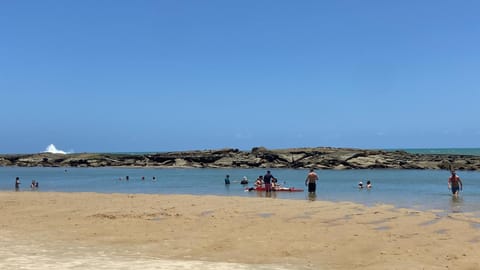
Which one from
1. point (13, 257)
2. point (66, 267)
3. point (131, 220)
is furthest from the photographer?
point (131, 220)

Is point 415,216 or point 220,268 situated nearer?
point 220,268

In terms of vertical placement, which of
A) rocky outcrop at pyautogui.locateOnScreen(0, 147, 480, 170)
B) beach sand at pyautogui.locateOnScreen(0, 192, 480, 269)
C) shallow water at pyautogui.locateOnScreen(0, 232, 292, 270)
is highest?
rocky outcrop at pyautogui.locateOnScreen(0, 147, 480, 170)

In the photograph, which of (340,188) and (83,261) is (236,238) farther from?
(340,188)

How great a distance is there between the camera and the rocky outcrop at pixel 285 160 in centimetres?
7456

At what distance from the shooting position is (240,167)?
8369cm

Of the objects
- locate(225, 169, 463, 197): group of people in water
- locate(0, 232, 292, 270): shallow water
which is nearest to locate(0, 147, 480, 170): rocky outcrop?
locate(225, 169, 463, 197): group of people in water

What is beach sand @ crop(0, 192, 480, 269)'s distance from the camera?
34.4 ft

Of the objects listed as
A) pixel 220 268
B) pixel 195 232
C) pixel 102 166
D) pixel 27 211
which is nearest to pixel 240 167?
pixel 102 166

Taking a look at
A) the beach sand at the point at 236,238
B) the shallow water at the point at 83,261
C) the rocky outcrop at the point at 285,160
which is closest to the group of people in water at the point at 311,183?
the beach sand at the point at 236,238

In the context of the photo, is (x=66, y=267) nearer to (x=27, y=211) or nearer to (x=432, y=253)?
(x=432, y=253)

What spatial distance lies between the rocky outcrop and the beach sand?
2164 inches

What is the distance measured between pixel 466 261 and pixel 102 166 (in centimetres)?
9407

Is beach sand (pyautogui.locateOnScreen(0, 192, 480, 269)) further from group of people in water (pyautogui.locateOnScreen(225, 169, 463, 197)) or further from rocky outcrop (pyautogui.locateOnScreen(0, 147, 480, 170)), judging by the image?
rocky outcrop (pyautogui.locateOnScreen(0, 147, 480, 170))

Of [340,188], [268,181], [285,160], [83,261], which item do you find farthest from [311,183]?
[285,160]
